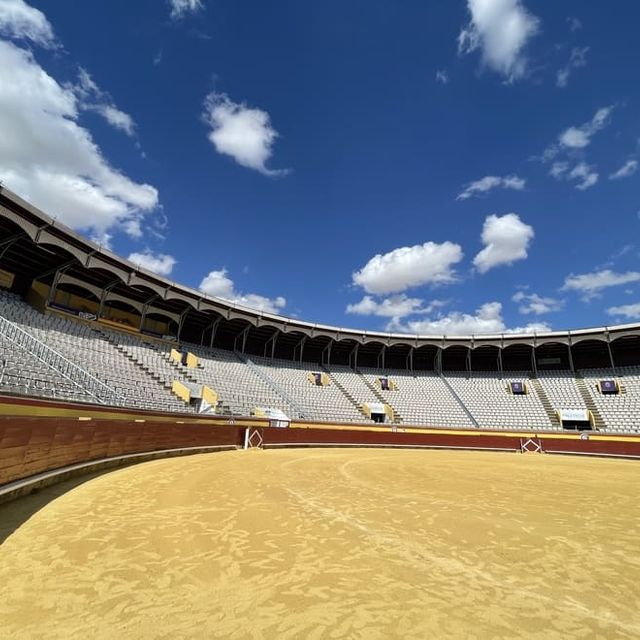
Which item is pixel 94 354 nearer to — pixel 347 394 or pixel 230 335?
pixel 230 335

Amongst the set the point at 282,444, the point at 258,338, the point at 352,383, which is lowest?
the point at 282,444

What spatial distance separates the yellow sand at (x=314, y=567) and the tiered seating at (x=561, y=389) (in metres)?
27.8

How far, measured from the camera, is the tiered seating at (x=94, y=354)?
18.4 m

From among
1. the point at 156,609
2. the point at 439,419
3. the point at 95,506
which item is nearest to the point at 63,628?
the point at 156,609

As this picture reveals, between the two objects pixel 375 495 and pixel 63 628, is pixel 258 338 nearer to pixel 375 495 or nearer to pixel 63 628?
pixel 375 495

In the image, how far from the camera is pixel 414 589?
400cm

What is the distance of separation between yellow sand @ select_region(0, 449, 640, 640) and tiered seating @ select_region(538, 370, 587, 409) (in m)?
27.8

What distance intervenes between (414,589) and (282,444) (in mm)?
20851

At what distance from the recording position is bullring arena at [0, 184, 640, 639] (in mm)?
3490

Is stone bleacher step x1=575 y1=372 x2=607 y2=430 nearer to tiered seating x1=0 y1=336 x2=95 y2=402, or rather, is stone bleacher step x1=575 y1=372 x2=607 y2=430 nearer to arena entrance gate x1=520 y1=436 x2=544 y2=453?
arena entrance gate x1=520 y1=436 x2=544 y2=453

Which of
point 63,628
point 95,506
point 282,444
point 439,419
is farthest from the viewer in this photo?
point 439,419

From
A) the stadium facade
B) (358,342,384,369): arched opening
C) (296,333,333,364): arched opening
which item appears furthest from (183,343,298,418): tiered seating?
(358,342,384,369): arched opening

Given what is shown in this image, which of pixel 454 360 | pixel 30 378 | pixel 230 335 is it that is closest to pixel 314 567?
pixel 30 378

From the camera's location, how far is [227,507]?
24.3 feet
